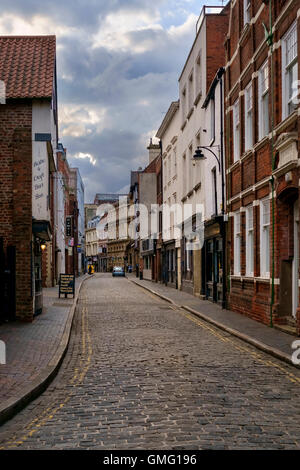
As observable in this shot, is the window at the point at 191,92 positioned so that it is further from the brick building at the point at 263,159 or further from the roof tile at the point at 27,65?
the roof tile at the point at 27,65

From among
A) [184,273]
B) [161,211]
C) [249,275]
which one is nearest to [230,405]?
[249,275]

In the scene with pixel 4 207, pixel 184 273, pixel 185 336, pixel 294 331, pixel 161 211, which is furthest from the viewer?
pixel 161 211

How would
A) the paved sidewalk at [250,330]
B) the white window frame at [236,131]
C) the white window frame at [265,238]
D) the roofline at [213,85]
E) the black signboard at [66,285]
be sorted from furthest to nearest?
the black signboard at [66,285], the roofline at [213,85], the white window frame at [236,131], the white window frame at [265,238], the paved sidewalk at [250,330]

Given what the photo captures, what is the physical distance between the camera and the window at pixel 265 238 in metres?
16.2

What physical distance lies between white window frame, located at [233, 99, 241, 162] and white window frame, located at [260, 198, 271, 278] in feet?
11.7

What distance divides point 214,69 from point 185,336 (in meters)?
15.4

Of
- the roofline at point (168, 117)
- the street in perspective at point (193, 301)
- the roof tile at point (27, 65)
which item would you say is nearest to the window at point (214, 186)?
the street in perspective at point (193, 301)

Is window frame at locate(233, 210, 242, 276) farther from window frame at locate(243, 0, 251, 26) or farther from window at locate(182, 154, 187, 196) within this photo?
window at locate(182, 154, 187, 196)

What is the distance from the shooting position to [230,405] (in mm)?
7184

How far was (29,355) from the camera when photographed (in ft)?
35.2

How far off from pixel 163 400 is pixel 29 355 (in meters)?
4.11

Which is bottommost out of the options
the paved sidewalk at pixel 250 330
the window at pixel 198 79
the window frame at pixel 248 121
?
the paved sidewalk at pixel 250 330

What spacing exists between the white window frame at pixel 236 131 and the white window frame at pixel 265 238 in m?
3.56

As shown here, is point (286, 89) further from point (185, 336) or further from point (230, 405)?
point (230, 405)
